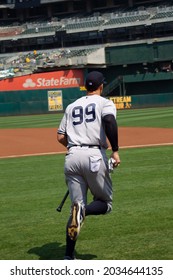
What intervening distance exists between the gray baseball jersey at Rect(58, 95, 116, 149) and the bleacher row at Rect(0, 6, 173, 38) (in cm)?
5746

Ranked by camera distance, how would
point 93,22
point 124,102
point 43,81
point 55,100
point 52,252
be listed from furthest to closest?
point 93,22, point 43,81, point 55,100, point 124,102, point 52,252

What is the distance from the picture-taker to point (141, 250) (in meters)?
6.62

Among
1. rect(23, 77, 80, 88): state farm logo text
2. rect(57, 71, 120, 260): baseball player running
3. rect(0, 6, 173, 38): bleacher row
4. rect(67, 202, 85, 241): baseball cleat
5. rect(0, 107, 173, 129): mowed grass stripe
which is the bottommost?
rect(0, 107, 173, 129): mowed grass stripe

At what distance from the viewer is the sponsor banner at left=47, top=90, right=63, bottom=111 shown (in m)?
55.6

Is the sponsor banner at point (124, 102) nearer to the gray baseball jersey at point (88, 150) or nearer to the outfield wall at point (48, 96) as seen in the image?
the outfield wall at point (48, 96)

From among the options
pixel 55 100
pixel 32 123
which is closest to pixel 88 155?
pixel 32 123

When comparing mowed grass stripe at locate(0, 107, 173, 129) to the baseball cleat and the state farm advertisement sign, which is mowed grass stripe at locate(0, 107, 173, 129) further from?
the baseball cleat

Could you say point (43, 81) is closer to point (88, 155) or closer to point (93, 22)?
point (93, 22)

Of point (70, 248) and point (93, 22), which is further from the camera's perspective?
point (93, 22)

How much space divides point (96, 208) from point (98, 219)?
2230 millimetres

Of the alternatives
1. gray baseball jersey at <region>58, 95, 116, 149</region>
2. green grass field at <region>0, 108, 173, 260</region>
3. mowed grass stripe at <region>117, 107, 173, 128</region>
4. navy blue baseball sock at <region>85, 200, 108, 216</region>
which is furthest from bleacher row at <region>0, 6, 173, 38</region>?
navy blue baseball sock at <region>85, 200, 108, 216</region>

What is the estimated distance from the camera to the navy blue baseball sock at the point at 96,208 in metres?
6.43

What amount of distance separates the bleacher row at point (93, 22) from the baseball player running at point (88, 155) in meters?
57.5

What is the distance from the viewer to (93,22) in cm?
6788
